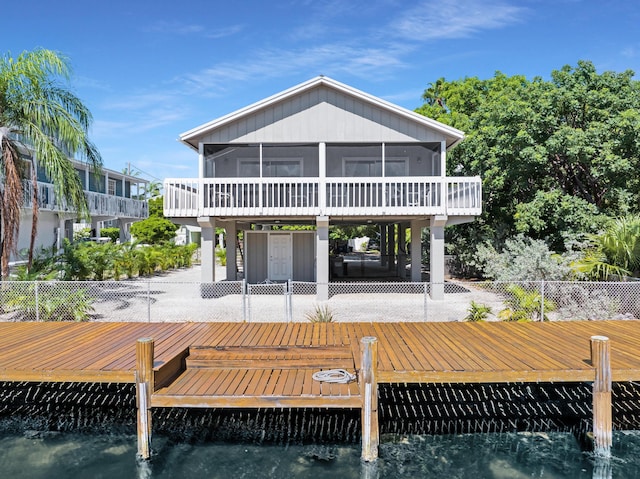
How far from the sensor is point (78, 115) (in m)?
13.7

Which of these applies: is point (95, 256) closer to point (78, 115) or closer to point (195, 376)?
Answer: point (78, 115)

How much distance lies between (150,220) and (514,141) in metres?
25.0

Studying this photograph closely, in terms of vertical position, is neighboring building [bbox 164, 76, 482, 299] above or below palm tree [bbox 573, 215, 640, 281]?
above

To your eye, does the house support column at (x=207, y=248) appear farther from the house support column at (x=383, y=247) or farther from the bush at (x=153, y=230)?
the bush at (x=153, y=230)

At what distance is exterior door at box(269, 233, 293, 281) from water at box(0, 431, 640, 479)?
13543 mm

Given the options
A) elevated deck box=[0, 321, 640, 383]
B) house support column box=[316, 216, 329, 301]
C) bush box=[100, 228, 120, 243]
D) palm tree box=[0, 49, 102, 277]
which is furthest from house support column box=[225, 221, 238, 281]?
bush box=[100, 228, 120, 243]

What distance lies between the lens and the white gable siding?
16000 mm

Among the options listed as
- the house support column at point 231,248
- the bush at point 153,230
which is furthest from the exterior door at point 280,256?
the bush at point 153,230

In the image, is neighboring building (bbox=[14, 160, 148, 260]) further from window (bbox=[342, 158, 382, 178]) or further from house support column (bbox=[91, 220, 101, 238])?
window (bbox=[342, 158, 382, 178])

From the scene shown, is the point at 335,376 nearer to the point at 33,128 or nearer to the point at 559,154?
the point at 33,128

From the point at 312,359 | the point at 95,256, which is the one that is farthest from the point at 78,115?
the point at 312,359

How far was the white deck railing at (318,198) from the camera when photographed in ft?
50.8

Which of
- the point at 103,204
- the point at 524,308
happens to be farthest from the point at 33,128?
the point at 103,204

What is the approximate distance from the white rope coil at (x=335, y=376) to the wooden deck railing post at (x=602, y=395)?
331 cm
